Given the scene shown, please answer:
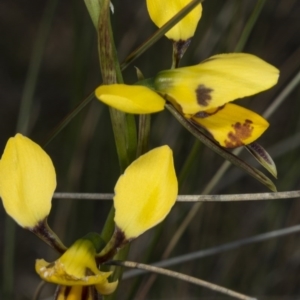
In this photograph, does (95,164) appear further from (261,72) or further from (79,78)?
(261,72)

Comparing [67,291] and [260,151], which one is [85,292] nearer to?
[67,291]

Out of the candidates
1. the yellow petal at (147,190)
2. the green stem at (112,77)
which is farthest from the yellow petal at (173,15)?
the yellow petal at (147,190)

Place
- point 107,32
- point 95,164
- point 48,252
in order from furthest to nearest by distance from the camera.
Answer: point 48,252
point 95,164
point 107,32

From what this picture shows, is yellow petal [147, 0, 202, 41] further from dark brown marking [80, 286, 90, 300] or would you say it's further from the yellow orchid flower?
dark brown marking [80, 286, 90, 300]

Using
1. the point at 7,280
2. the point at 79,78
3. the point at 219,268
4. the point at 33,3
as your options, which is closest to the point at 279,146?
the point at 219,268

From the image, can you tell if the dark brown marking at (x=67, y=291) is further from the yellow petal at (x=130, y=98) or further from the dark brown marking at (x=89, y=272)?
the yellow petal at (x=130, y=98)

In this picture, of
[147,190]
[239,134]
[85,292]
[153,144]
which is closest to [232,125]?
[239,134]

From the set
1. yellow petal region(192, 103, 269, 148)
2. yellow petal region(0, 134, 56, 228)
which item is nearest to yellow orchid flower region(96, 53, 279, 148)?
yellow petal region(192, 103, 269, 148)
